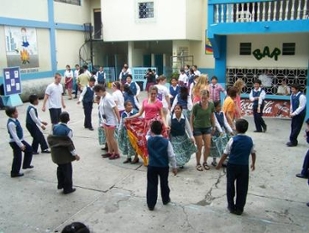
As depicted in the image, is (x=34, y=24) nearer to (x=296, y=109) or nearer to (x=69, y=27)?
(x=69, y=27)

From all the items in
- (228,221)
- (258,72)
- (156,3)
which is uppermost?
(156,3)

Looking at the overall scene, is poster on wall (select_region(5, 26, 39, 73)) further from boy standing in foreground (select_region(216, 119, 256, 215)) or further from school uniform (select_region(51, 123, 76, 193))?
boy standing in foreground (select_region(216, 119, 256, 215))

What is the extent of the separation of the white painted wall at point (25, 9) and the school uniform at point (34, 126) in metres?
9.66

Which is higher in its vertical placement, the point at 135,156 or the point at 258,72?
the point at 258,72

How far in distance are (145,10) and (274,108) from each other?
33.4 feet

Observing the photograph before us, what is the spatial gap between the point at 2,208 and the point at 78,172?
1.69 metres

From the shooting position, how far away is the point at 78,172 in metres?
6.53

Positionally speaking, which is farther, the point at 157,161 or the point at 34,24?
the point at 34,24

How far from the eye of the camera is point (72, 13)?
65.2ft

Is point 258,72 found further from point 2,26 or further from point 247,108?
point 2,26

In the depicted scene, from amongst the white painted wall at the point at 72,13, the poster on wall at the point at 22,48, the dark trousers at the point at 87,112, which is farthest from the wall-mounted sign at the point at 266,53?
the white painted wall at the point at 72,13

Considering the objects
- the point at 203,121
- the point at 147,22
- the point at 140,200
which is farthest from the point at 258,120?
the point at 147,22

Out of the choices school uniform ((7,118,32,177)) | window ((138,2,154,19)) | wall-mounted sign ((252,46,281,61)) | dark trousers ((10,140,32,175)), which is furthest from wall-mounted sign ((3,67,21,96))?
wall-mounted sign ((252,46,281,61))

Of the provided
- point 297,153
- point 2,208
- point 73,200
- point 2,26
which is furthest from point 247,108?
point 2,26
